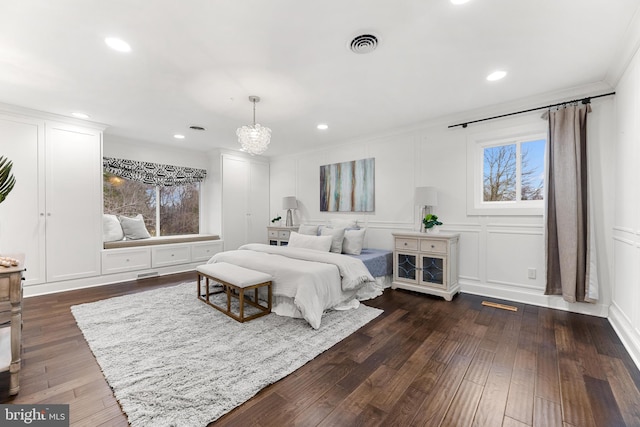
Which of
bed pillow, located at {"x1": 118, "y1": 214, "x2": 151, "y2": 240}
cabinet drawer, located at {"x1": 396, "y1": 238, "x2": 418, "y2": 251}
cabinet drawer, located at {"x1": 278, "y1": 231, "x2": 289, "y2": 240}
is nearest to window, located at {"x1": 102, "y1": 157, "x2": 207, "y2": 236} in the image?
bed pillow, located at {"x1": 118, "y1": 214, "x2": 151, "y2": 240}

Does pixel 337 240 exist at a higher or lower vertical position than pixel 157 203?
lower

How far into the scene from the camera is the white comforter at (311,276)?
8.90ft

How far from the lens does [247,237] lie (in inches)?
240

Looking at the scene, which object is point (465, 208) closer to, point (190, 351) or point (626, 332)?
point (626, 332)

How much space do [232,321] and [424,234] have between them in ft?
8.47

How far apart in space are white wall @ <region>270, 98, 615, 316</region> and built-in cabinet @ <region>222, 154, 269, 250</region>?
6.00 feet

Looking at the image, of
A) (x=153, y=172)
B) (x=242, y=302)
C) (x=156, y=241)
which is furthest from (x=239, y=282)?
(x=153, y=172)

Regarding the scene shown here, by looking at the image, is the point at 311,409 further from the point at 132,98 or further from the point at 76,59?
the point at 132,98

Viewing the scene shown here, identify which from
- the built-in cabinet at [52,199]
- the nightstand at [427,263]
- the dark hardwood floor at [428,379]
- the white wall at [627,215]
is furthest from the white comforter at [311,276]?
the white wall at [627,215]

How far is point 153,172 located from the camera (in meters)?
5.18

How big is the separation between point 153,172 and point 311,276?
4.13m

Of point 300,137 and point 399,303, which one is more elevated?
point 300,137

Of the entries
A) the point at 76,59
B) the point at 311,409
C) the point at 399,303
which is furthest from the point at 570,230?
the point at 76,59

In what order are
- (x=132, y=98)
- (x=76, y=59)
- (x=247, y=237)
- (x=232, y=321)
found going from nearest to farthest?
(x=76, y=59)
(x=232, y=321)
(x=132, y=98)
(x=247, y=237)
